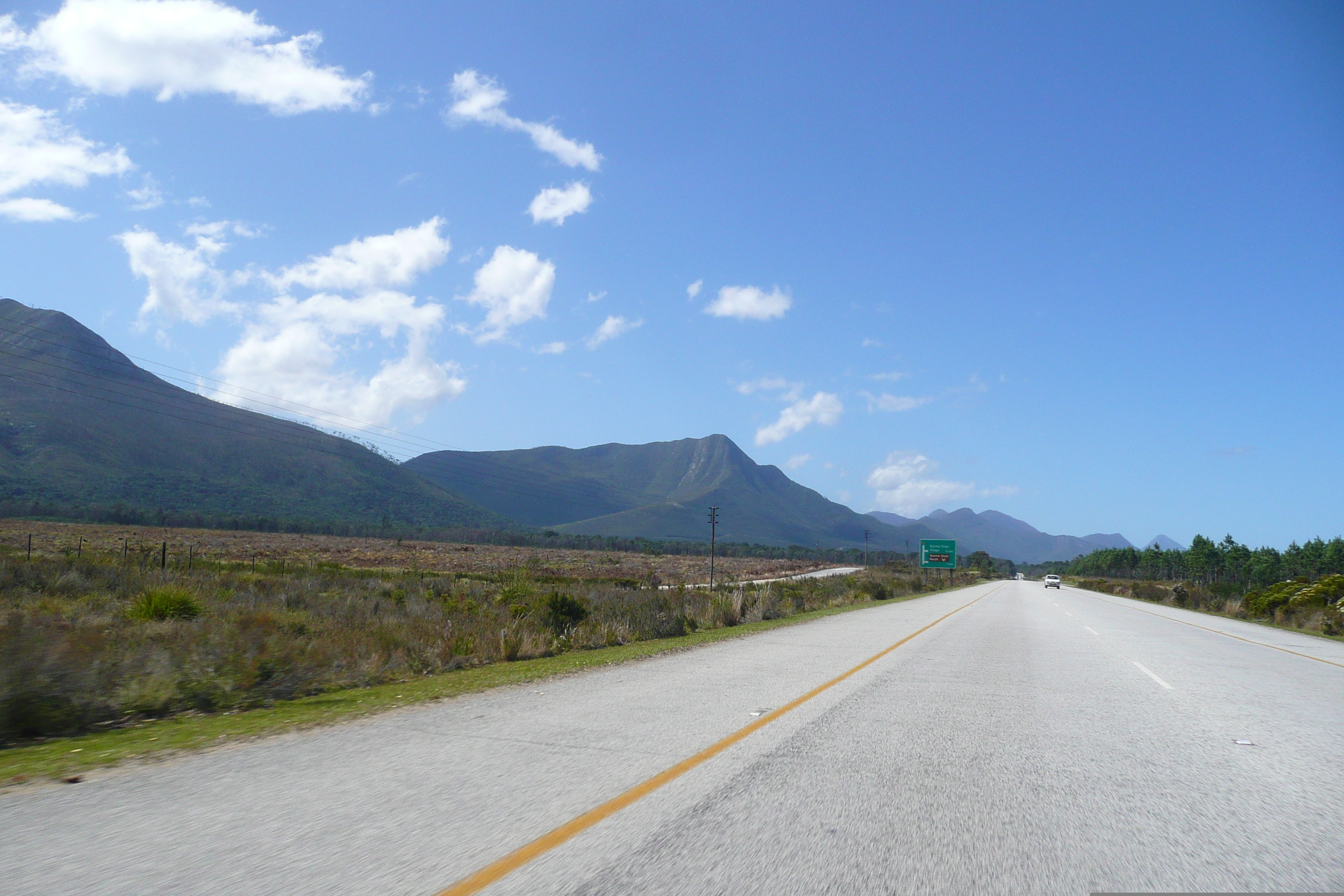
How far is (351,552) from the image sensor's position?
70.3 meters

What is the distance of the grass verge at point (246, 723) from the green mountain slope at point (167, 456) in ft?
381

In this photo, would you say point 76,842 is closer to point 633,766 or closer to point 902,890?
point 633,766

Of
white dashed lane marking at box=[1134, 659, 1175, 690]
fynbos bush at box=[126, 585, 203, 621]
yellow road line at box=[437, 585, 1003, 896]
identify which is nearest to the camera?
yellow road line at box=[437, 585, 1003, 896]

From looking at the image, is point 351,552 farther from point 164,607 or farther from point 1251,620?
point 1251,620

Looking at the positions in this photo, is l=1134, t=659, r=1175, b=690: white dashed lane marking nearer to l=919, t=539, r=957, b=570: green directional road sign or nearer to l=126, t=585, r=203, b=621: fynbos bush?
l=126, t=585, r=203, b=621: fynbos bush

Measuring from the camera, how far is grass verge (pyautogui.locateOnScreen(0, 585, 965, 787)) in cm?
616

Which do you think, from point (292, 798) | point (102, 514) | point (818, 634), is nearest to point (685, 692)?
point (292, 798)

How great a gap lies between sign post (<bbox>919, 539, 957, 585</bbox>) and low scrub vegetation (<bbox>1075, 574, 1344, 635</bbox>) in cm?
1831

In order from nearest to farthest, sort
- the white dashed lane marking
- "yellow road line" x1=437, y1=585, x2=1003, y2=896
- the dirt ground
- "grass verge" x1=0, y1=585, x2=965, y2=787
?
1. "yellow road line" x1=437, y1=585, x2=1003, y2=896
2. "grass verge" x1=0, y1=585, x2=965, y2=787
3. the white dashed lane marking
4. the dirt ground

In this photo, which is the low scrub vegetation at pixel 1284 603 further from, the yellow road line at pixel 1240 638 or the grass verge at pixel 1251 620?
the yellow road line at pixel 1240 638

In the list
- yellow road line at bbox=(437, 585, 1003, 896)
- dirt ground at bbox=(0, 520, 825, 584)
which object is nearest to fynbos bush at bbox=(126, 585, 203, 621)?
yellow road line at bbox=(437, 585, 1003, 896)

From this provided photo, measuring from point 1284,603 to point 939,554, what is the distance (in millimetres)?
38286

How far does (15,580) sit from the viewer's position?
802 inches

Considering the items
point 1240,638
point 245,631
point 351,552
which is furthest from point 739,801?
point 351,552
